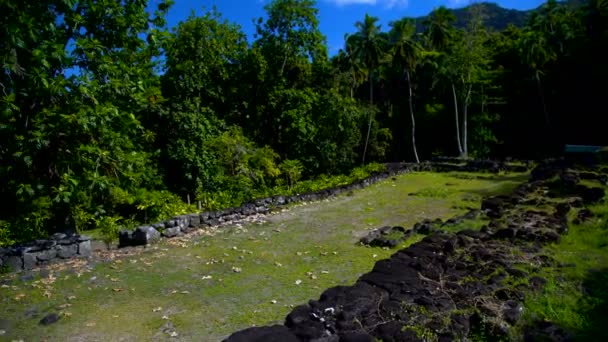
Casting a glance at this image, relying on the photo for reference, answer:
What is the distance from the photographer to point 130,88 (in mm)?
8297

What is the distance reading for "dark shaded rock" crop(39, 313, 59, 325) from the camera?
518 cm

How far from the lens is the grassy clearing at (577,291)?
453cm

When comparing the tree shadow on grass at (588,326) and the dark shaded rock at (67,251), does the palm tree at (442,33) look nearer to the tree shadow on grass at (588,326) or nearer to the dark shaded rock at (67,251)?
the tree shadow on grass at (588,326)

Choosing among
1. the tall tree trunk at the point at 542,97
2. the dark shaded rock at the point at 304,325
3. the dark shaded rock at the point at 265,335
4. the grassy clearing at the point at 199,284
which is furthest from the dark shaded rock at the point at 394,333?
the tall tree trunk at the point at 542,97

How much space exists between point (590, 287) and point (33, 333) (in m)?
6.86

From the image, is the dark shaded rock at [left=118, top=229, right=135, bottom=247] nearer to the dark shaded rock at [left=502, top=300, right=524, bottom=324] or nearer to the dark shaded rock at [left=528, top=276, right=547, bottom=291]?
the dark shaded rock at [left=502, top=300, right=524, bottom=324]

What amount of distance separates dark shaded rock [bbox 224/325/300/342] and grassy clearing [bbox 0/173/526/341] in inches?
51.7

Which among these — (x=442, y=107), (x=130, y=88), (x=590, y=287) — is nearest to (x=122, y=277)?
(x=130, y=88)

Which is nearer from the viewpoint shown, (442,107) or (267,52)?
(267,52)

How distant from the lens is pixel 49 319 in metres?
5.24

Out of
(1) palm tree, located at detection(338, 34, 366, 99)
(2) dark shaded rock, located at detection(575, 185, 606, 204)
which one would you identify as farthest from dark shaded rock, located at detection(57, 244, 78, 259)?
(1) palm tree, located at detection(338, 34, 366, 99)

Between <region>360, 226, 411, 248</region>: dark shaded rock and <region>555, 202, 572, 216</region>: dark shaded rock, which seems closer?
Answer: <region>360, 226, 411, 248</region>: dark shaded rock

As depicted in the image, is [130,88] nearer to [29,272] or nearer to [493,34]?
[29,272]

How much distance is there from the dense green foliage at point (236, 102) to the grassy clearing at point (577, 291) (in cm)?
691
